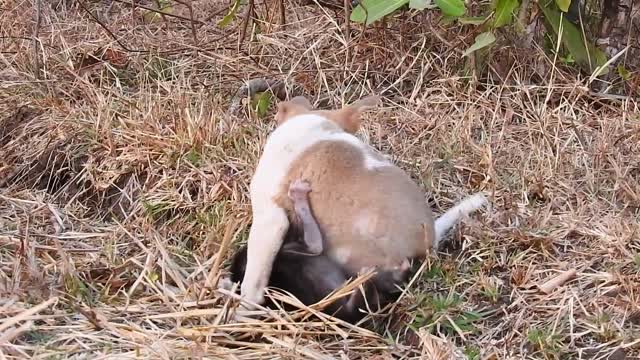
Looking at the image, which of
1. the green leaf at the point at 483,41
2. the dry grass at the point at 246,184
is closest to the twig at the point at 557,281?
the dry grass at the point at 246,184

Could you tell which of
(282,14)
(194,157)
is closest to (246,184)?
(194,157)

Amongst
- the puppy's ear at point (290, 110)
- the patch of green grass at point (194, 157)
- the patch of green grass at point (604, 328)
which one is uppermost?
the puppy's ear at point (290, 110)

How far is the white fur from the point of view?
2.17 m

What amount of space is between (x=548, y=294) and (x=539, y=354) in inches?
9.8

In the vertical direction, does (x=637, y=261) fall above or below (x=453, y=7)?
below

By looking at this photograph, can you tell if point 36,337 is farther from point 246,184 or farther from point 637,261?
point 637,261

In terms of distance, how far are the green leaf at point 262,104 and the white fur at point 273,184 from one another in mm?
807

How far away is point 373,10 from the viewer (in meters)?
3.24

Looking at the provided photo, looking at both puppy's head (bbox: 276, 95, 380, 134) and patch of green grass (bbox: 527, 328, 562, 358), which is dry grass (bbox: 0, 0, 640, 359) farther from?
puppy's head (bbox: 276, 95, 380, 134)

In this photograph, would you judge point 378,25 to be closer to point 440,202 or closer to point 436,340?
point 440,202

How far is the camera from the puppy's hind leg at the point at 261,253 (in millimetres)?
2166

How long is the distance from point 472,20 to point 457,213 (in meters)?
0.95

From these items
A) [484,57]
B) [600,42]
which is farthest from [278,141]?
[600,42]

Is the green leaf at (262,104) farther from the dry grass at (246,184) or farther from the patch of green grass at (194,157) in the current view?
the patch of green grass at (194,157)
